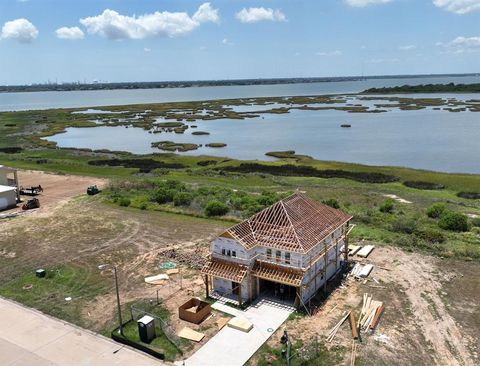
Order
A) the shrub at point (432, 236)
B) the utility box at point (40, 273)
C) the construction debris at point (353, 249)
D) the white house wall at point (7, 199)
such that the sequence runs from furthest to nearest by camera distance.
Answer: the white house wall at point (7, 199) → the shrub at point (432, 236) → the construction debris at point (353, 249) → the utility box at point (40, 273)

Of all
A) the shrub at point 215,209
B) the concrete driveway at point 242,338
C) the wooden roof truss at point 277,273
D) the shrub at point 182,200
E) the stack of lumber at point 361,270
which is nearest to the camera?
the concrete driveway at point 242,338

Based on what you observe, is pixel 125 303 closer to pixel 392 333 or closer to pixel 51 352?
pixel 51 352

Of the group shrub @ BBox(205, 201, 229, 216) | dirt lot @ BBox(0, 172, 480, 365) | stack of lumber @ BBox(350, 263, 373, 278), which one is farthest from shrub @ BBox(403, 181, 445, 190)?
stack of lumber @ BBox(350, 263, 373, 278)

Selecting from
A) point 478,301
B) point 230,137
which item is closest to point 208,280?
point 478,301

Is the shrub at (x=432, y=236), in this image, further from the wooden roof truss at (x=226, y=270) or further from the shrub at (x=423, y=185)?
the shrub at (x=423, y=185)

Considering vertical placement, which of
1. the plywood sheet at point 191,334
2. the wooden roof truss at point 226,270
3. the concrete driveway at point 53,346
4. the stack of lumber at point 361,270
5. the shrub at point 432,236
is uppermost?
the wooden roof truss at point 226,270

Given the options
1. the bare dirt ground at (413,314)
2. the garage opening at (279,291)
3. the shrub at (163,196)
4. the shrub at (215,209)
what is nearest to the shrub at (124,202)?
the shrub at (163,196)
